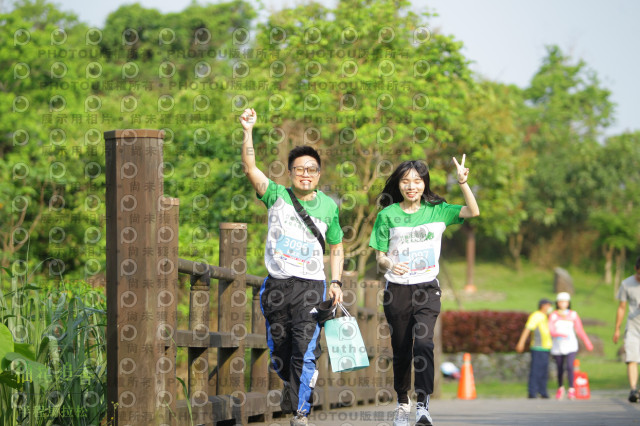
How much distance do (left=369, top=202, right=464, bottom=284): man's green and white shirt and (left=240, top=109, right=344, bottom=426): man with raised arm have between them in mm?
539

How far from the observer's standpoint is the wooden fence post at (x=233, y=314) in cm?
604

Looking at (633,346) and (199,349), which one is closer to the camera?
(199,349)

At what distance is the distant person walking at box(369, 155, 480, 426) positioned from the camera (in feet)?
19.8

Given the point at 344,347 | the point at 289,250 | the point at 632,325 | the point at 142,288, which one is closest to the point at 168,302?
the point at 142,288

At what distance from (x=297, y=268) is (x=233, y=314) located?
0.86 metres

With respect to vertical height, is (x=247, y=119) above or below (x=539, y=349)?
above

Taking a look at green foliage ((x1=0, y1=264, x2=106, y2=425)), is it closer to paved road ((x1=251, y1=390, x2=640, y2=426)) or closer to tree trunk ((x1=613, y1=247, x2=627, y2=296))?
paved road ((x1=251, y1=390, x2=640, y2=426))

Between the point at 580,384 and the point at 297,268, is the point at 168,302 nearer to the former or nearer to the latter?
the point at 297,268

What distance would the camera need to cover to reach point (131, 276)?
4.51 m

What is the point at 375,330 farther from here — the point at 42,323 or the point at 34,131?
the point at 34,131

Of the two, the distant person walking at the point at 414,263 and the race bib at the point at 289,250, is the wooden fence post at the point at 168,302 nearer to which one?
the race bib at the point at 289,250

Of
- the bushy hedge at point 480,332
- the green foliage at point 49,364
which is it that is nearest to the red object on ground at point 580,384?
the green foliage at point 49,364

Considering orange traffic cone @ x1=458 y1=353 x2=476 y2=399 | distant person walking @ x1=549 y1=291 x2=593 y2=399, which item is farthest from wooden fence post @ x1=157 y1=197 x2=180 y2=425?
distant person walking @ x1=549 y1=291 x2=593 y2=399

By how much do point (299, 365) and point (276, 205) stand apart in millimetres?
996
